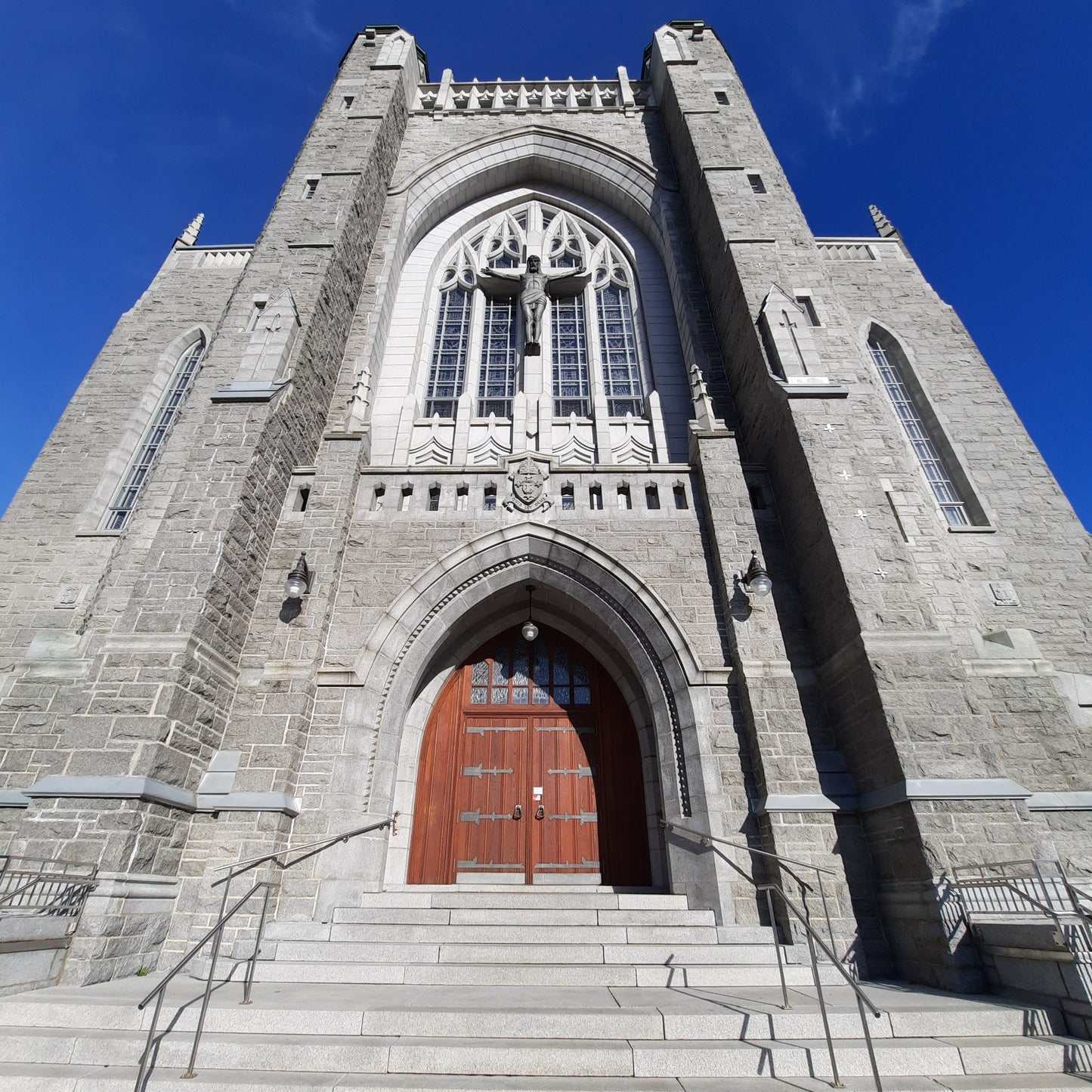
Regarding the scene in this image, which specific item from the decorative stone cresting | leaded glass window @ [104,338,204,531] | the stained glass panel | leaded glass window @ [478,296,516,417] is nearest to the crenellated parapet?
the decorative stone cresting

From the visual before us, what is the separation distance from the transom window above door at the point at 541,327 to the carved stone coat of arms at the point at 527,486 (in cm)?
229

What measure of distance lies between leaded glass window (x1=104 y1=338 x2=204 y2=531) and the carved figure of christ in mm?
6359

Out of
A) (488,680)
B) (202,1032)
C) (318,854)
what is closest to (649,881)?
(488,680)

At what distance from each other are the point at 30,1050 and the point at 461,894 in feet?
12.5

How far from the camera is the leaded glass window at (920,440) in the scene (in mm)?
10320

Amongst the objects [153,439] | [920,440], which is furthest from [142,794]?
[920,440]

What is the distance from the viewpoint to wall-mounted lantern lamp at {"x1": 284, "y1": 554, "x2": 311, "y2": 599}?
23.3 feet

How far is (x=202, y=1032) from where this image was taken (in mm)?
3832

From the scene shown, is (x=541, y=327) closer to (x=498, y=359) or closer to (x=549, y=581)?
(x=498, y=359)

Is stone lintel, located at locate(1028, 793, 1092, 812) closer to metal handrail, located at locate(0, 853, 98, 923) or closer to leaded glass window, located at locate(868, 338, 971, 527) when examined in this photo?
leaded glass window, located at locate(868, 338, 971, 527)

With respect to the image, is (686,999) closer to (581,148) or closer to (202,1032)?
(202,1032)

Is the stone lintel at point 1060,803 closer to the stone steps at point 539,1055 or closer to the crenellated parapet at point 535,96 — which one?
the stone steps at point 539,1055

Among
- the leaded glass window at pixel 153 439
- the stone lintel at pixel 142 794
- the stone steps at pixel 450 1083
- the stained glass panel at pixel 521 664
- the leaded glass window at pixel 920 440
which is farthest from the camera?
the leaded glass window at pixel 153 439

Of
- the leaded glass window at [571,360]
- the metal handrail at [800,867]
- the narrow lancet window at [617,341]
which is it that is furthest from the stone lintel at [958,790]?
the leaded glass window at [571,360]
